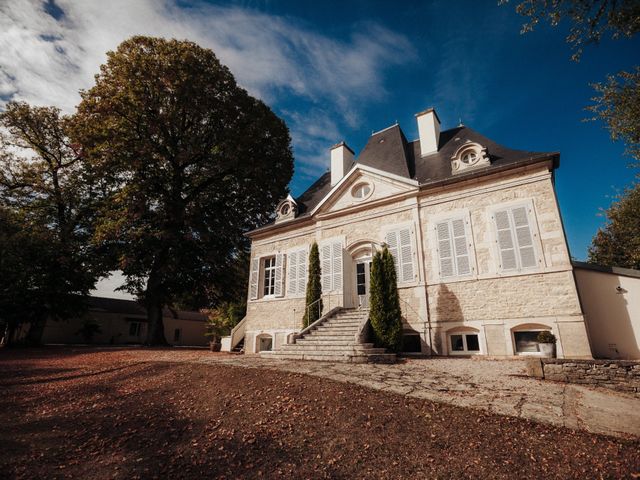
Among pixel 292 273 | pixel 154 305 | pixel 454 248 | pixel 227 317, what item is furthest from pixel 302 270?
pixel 227 317

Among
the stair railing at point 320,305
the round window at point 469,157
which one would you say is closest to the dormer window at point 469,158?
the round window at point 469,157

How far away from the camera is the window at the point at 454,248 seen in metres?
10.4

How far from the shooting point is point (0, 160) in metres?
18.6

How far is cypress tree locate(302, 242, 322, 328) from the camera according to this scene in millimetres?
11852

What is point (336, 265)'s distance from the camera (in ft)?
42.4

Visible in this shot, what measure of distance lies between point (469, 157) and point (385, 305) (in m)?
6.05

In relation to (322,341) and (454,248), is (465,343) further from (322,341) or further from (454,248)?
(322,341)

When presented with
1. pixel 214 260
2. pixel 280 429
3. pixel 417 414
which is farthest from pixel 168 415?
pixel 214 260

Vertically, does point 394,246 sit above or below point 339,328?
above

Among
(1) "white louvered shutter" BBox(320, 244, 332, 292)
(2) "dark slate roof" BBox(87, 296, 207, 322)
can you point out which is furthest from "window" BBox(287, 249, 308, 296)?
(2) "dark slate roof" BBox(87, 296, 207, 322)

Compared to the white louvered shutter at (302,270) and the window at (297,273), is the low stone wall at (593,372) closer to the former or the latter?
the white louvered shutter at (302,270)

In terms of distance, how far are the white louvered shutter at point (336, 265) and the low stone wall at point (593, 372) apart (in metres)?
7.10

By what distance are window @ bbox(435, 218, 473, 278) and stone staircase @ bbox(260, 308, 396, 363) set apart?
3.10 meters

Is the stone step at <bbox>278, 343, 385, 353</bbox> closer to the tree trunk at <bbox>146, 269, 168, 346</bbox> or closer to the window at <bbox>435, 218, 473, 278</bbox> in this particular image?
the window at <bbox>435, 218, 473, 278</bbox>
